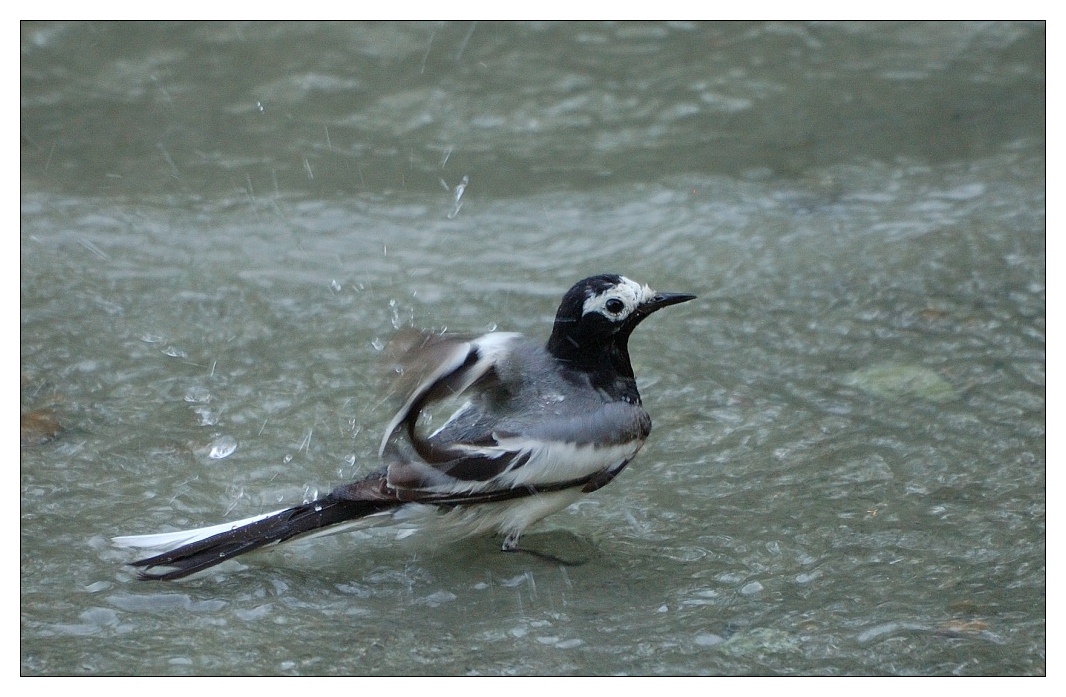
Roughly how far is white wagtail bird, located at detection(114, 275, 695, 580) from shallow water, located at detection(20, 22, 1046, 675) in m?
0.16

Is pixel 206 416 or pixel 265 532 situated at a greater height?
pixel 206 416

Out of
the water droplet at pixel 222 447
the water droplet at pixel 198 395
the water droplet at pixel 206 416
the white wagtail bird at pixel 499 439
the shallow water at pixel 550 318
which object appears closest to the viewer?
the shallow water at pixel 550 318

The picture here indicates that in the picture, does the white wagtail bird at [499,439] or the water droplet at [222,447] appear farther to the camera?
the water droplet at [222,447]

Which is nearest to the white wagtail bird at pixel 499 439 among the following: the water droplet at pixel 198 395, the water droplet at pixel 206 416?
the water droplet at pixel 206 416

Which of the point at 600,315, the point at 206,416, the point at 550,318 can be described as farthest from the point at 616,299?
the point at 206,416

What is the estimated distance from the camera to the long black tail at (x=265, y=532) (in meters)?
3.93

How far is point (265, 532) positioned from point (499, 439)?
829 millimetres

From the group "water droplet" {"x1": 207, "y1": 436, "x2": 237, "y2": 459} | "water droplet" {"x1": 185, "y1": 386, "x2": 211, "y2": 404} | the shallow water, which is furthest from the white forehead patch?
"water droplet" {"x1": 185, "y1": 386, "x2": 211, "y2": 404}

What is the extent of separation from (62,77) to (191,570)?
17.9ft

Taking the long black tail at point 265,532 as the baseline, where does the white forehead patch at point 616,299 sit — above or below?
above

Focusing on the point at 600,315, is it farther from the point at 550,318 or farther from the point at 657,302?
the point at 550,318

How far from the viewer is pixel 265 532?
3.98 m

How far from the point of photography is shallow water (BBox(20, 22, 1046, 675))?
387 cm

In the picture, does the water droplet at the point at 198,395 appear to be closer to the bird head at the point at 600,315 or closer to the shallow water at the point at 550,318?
the shallow water at the point at 550,318
